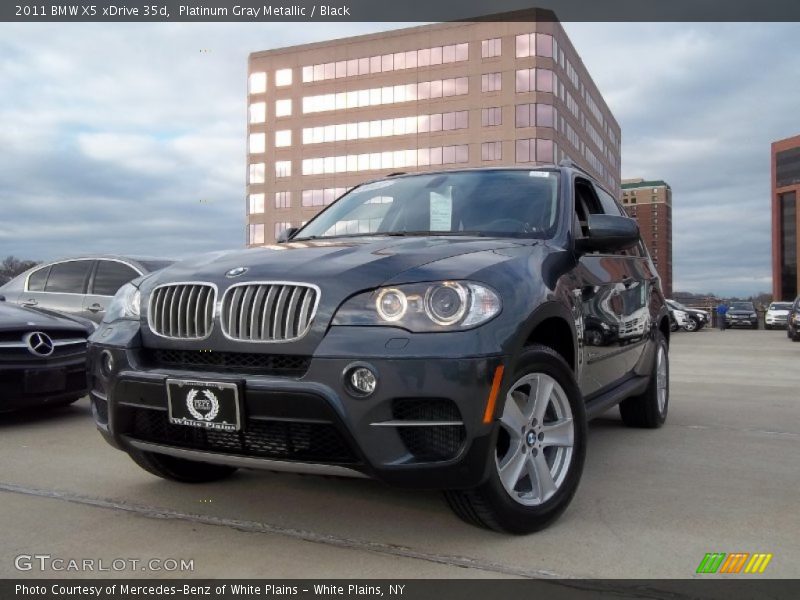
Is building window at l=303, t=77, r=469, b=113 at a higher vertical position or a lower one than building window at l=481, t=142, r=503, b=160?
higher

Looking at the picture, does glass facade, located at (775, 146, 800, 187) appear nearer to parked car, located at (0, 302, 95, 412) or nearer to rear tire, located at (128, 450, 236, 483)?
parked car, located at (0, 302, 95, 412)

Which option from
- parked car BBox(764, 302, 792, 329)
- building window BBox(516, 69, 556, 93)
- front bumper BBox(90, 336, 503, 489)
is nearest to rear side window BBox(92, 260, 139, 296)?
front bumper BBox(90, 336, 503, 489)

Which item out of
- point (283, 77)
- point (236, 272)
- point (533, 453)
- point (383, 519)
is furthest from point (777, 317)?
point (283, 77)

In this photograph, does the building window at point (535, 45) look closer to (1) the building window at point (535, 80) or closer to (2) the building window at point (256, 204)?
(1) the building window at point (535, 80)

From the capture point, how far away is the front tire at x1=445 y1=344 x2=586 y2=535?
2959mm

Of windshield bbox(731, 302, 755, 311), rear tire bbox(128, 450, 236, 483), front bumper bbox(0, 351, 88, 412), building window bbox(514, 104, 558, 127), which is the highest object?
building window bbox(514, 104, 558, 127)

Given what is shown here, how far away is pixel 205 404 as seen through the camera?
2.90m

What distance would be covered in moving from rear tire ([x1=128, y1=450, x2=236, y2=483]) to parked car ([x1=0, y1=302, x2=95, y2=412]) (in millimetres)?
2311

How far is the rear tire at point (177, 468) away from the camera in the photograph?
367cm

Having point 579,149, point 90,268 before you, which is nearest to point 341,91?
point 579,149

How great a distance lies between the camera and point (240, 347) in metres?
2.93

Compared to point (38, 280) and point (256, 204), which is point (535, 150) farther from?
point (38, 280)

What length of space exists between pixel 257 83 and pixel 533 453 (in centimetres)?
6896
